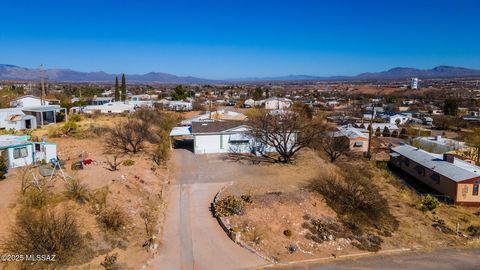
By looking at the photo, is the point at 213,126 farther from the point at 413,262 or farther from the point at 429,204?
the point at 413,262

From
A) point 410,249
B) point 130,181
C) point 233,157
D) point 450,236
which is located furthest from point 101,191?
point 450,236

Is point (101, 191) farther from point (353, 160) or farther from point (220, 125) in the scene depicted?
point (353, 160)

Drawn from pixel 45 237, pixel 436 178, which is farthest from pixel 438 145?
pixel 45 237

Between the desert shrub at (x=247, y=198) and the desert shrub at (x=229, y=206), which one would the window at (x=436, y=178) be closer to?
the desert shrub at (x=247, y=198)

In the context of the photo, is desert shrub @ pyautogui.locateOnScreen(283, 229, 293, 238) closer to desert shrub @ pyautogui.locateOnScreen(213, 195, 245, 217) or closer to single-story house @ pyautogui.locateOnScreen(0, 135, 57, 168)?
desert shrub @ pyautogui.locateOnScreen(213, 195, 245, 217)

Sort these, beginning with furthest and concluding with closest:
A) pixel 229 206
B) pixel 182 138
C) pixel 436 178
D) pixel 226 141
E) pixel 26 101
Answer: pixel 26 101, pixel 182 138, pixel 226 141, pixel 436 178, pixel 229 206

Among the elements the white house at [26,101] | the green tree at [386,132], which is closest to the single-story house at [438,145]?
the green tree at [386,132]

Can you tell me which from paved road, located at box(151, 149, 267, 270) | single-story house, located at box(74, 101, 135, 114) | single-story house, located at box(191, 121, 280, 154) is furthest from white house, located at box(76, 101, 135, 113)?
paved road, located at box(151, 149, 267, 270)
